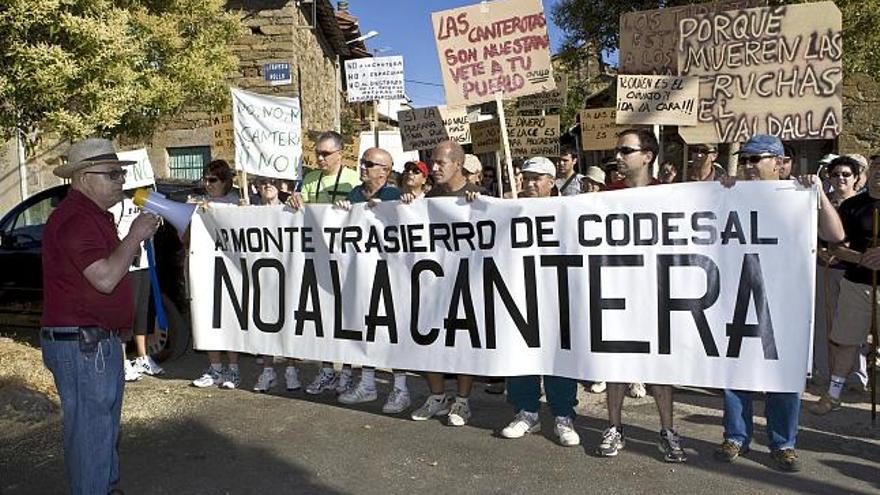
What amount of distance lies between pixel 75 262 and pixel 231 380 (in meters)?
3.22

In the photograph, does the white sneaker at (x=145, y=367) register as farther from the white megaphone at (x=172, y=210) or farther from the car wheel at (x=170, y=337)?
the white megaphone at (x=172, y=210)

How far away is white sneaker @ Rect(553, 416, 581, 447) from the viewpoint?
4.72 m

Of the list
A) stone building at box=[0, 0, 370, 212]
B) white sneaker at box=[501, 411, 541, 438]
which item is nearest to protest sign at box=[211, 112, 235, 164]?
white sneaker at box=[501, 411, 541, 438]

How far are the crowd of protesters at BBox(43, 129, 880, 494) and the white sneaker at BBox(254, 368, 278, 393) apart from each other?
1cm

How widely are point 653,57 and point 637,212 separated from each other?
3579 millimetres

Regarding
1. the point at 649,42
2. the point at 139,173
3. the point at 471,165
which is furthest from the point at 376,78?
the point at 139,173

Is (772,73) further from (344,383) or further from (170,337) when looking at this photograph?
(170,337)

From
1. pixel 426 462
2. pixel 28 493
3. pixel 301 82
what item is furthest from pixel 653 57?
pixel 301 82

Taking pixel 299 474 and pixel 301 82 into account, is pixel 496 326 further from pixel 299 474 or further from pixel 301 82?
pixel 301 82

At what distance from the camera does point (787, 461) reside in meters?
4.23

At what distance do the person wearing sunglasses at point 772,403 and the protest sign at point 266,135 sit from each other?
147 inches

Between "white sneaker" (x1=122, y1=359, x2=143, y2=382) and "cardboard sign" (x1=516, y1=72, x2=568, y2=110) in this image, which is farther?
"cardboard sign" (x1=516, y1=72, x2=568, y2=110)

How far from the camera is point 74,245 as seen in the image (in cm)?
318

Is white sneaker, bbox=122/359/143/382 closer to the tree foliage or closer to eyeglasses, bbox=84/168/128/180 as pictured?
eyeglasses, bbox=84/168/128/180
